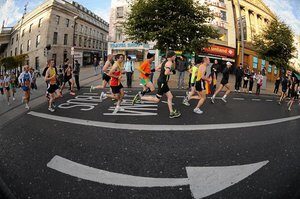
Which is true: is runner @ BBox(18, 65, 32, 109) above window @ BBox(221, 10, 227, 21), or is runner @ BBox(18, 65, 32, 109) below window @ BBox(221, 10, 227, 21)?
below

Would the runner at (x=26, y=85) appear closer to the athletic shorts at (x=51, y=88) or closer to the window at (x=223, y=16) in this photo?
the athletic shorts at (x=51, y=88)

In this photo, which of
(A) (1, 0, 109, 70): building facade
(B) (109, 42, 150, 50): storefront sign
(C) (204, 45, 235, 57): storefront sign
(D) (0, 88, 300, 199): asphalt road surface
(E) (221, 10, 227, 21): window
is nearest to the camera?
(D) (0, 88, 300, 199): asphalt road surface

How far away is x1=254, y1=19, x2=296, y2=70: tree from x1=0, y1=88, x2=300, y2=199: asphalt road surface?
21266 millimetres

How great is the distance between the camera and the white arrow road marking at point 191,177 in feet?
8.93

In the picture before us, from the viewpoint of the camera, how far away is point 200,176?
2949mm

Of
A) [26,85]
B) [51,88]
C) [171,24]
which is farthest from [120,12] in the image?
[51,88]

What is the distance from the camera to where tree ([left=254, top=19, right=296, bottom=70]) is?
2375cm

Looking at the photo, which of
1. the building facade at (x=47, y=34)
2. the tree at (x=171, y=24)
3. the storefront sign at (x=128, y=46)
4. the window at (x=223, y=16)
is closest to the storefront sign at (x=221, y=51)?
the window at (x=223, y=16)

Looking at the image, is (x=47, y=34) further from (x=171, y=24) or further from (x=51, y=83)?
(x=51, y=83)

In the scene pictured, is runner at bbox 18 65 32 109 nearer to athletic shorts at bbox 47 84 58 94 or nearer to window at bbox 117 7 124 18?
athletic shorts at bbox 47 84 58 94

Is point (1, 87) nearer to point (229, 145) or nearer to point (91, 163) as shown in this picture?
point (91, 163)

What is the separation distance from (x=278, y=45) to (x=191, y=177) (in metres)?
26.0

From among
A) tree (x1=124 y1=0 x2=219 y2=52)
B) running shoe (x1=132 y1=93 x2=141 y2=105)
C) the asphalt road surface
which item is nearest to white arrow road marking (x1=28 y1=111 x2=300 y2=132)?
the asphalt road surface

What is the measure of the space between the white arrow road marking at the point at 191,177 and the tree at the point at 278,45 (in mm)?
24695
